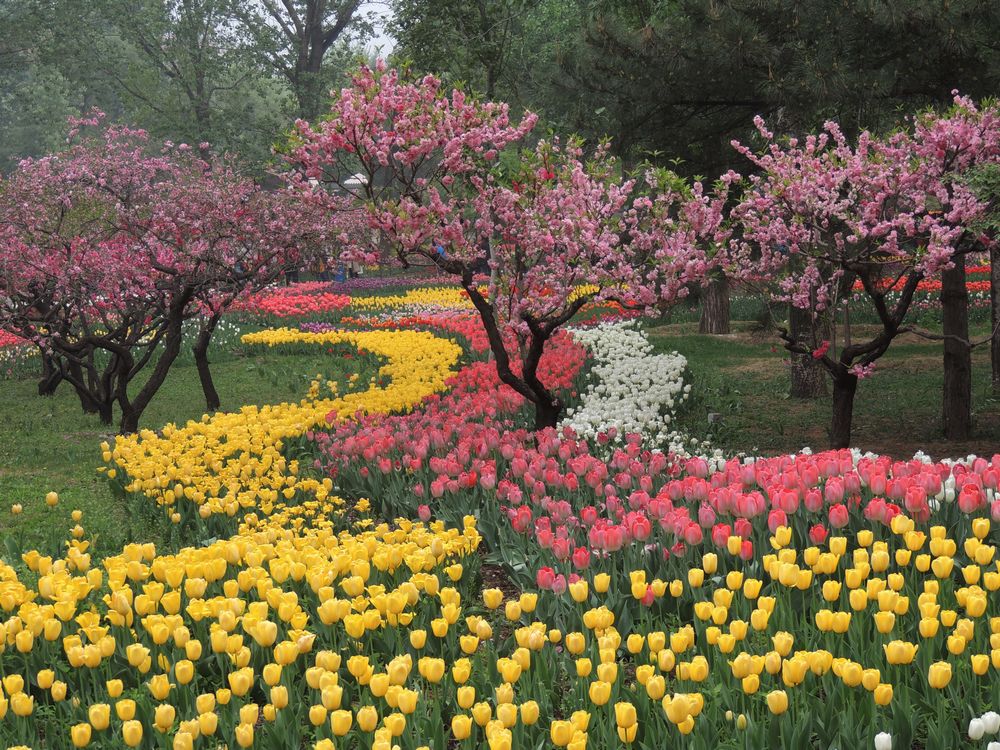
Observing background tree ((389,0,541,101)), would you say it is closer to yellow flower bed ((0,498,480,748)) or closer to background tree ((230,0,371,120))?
yellow flower bed ((0,498,480,748))

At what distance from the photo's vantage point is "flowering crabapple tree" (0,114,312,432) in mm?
11086

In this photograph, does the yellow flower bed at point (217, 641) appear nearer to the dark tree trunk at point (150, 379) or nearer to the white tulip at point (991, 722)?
the white tulip at point (991, 722)

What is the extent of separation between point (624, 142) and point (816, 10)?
7.78 ft

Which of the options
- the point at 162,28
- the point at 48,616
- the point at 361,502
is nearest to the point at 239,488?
the point at 361,502

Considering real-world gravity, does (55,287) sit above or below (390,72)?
below

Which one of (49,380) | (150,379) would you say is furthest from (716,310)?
(49,380)

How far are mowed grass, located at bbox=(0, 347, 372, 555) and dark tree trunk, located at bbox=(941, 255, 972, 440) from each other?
729 cm

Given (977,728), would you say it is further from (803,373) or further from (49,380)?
(49,380)

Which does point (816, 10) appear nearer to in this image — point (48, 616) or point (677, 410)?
point (677, 410)

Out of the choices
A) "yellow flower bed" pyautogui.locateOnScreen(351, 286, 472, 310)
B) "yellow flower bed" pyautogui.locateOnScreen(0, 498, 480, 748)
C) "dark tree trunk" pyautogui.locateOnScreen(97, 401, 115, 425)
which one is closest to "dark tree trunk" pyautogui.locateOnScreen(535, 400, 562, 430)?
"yellow flower bed" pyautogui.locateOnScreen(0, 498, 480, 748)

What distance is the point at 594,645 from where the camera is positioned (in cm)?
378

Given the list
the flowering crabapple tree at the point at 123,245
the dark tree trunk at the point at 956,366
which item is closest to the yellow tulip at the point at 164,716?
the flowering crabapple tree at the point at 123,245

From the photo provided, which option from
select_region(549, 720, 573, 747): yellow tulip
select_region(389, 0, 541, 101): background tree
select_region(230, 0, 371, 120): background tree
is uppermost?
select_region(230, 0, 371, 120): background tree

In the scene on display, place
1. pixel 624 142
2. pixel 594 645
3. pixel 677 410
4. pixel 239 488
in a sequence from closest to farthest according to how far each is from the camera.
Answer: pixel 594 645 < pixel 239 488 < pixel 624 142 < pixel 677 410
